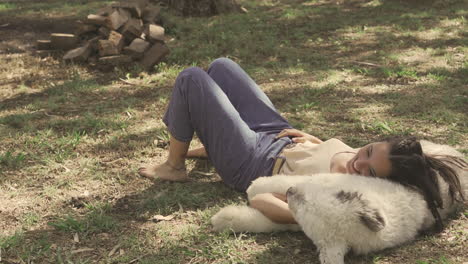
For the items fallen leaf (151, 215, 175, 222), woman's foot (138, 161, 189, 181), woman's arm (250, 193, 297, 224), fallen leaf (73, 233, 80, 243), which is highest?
woman's arm (250, 193, 297, 224)

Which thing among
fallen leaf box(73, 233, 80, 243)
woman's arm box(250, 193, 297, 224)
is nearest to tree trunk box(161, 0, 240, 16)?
fallen leaf box(73, 233, 80, 243)

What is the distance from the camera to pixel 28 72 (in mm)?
6152

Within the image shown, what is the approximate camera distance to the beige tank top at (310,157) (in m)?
3.16

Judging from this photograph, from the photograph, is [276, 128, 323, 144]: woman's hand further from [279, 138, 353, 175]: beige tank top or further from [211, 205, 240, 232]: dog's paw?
[211, 205, 240, 232]: dog's paw

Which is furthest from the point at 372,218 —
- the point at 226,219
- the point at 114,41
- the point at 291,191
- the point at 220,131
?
the point at 114,41

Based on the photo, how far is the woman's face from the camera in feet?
9.09

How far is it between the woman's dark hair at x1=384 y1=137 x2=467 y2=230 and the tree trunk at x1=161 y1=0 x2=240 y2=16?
20.9ft

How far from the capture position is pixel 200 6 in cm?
855

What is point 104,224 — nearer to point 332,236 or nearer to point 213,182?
point 213,182

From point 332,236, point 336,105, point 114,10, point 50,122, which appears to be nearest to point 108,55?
point 114,10

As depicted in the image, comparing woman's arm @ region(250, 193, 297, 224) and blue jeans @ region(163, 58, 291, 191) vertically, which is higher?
blue jeans @ region(163, 58, 291, 191)

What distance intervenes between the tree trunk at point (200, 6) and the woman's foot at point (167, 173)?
530 cm

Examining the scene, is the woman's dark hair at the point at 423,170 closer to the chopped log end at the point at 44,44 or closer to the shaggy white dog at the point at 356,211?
the shaggy white dog at the point at 356,211

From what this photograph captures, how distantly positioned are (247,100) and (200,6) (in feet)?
17.2
